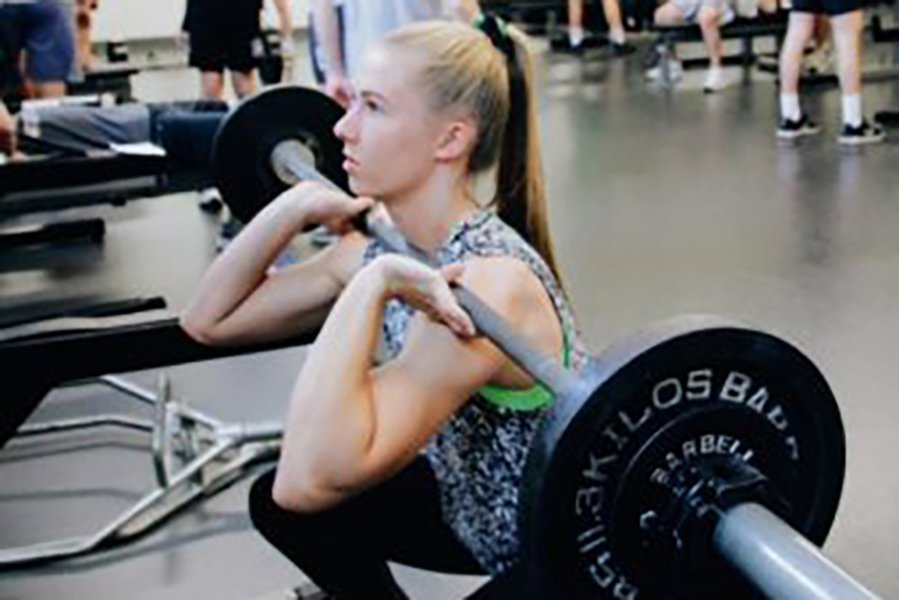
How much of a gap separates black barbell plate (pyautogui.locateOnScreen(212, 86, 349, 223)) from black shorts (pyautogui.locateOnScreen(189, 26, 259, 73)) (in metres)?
2.66

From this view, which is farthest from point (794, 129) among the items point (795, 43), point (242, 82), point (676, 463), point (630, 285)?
point (676, 463)

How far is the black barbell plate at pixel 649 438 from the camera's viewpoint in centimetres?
94

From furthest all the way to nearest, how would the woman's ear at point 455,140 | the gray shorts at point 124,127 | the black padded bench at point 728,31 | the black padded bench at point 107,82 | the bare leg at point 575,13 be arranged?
1. the bare leg at point 575,13
2. the black padded bench at point 728,31
3. the black padded bench at point 107,82
4. the gray shorts at point 124,127
5. the woman's ear at point 455,140

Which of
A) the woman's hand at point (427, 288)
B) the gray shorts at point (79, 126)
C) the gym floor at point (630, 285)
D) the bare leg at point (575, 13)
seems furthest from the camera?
the bare leg at point (575, 13)

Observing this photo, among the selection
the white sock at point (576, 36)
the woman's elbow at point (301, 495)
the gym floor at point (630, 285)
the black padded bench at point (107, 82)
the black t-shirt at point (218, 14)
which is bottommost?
the gym floor at point (630, 285)

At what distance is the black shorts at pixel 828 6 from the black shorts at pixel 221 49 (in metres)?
2.23

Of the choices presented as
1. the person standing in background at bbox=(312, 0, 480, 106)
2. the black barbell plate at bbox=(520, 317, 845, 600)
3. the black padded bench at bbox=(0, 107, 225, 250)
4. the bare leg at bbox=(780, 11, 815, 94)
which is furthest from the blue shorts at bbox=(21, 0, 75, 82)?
the black barbell plate at bbox=(520, 317, 845, 600)

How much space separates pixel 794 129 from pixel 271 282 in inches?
161

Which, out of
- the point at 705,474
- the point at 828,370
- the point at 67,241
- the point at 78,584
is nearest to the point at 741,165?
the point at 828,370

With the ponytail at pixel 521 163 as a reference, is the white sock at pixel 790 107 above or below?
below

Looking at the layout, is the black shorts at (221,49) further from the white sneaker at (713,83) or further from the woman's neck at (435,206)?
the woman's neck at (435,206)

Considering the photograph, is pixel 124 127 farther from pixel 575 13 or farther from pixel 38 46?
pixel 575 13

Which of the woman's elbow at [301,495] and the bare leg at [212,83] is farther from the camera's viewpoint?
the bare leg at [212,83]

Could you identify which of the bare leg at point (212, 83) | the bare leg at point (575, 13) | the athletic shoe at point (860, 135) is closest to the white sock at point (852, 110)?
the athletic shoe at point (860, 135)
